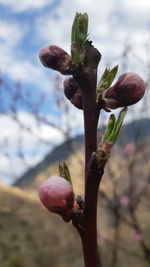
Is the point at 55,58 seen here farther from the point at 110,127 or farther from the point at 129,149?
the point at 129,149

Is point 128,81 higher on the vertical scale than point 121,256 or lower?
higher

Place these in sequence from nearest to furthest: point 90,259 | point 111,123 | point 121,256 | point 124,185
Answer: point 90,259, point 111,123, point 121,256, point 124,185

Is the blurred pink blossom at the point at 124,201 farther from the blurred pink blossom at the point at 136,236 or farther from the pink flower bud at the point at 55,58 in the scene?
the pink flower bud at the point at 55,58

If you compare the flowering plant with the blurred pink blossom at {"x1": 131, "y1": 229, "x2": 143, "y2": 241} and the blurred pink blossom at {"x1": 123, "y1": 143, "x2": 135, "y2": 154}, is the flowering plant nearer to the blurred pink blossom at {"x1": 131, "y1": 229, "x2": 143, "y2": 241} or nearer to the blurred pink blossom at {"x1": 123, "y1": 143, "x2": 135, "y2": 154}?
the blurred pink blossom at {"x1": 131, "y1": 229, "x2": 143, "y2": 241}

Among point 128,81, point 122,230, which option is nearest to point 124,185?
point 122,230

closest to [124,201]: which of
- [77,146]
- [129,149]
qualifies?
[129,149]

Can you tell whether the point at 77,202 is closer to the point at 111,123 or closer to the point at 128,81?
the point at 111,123

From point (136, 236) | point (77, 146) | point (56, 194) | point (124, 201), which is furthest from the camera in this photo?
point (77, 146)
